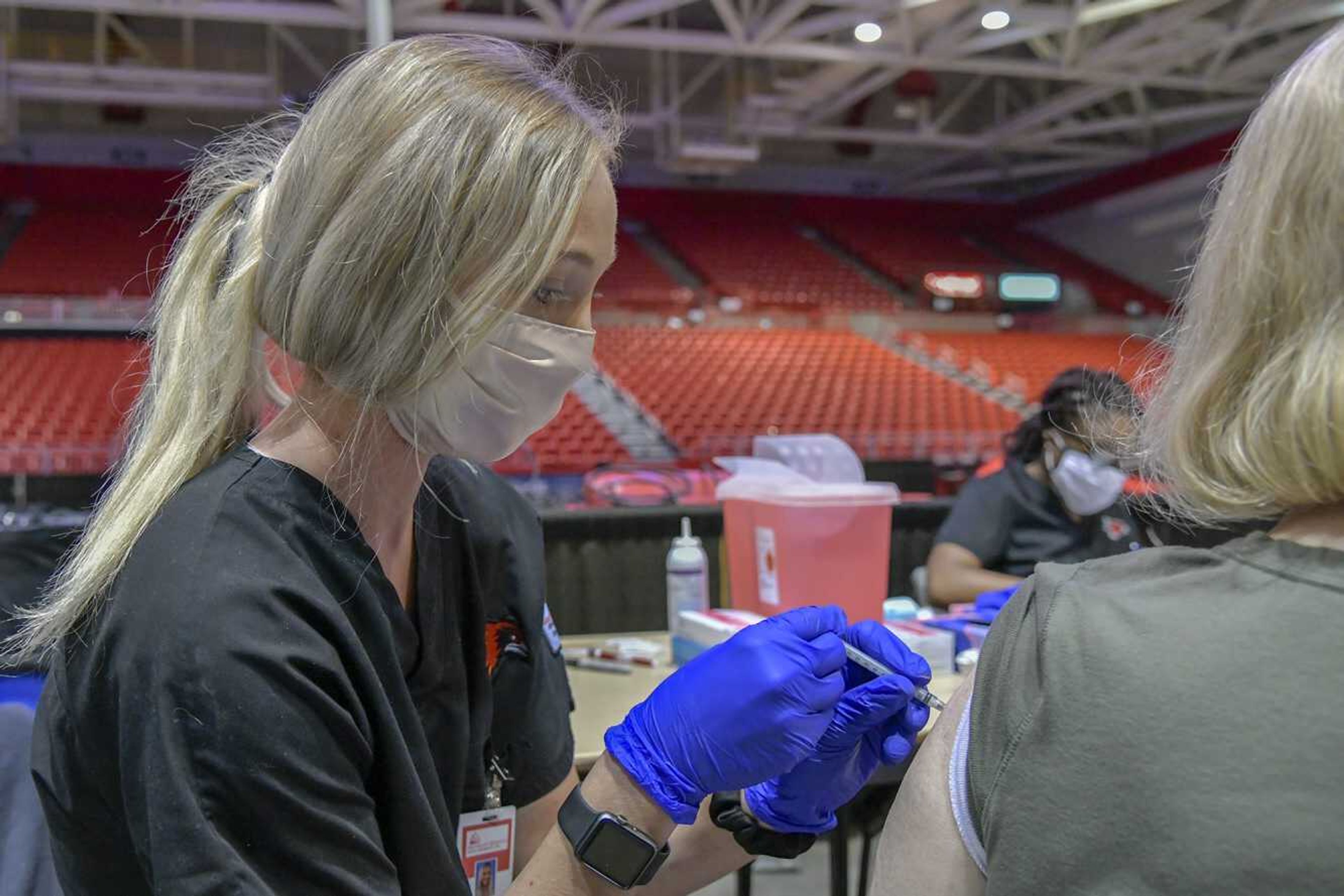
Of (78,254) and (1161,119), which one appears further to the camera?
(78,254)

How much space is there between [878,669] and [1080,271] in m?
16.4

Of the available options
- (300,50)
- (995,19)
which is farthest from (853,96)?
(300,50)

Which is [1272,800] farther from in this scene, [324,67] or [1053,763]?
[324,67]

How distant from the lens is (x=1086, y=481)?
9.21 feet

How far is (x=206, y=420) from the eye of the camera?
1.01 metres

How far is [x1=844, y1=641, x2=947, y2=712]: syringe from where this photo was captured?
1.10 metres

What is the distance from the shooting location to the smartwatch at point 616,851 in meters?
0.96

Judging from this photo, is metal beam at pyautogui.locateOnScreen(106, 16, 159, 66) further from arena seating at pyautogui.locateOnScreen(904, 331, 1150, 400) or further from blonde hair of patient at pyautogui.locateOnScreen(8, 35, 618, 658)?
blonde hair of patient at pyautogui.locateOnScreen(8, 35, 618, 658)

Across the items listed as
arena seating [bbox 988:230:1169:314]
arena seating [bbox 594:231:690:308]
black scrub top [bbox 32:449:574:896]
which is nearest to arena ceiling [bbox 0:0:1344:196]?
arena seating [bbox 594:231:690:308]

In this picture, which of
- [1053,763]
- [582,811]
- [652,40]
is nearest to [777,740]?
[582,811]

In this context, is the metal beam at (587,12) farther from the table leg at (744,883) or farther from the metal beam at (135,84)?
the table leg at (744,883)

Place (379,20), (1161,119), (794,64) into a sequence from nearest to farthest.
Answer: (379,20), (1161,119), (794,64)

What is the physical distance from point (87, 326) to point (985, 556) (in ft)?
36.1

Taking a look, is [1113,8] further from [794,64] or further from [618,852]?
[618,852]
